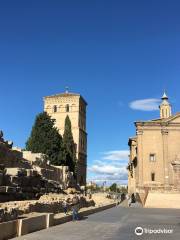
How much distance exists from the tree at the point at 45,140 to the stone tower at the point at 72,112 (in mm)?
46450

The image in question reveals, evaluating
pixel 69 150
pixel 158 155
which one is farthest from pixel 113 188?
pixel 158 155

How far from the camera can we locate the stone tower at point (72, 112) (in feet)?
363

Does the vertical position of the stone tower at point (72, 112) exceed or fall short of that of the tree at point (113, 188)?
it exceeds it

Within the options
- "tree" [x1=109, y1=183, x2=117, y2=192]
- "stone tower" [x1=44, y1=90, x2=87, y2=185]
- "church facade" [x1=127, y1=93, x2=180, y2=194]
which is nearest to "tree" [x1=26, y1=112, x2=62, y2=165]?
"church facade" [x1=127, y1=93, x2=180, y2=194]

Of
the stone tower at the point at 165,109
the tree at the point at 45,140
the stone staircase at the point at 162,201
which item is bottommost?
the stone staircase at the point at 162,201

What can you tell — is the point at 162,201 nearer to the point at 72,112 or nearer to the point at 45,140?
the point at 45,140

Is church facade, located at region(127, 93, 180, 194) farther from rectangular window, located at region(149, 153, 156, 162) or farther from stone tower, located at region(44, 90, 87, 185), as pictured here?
stone tower, located at region(44, 90, 87, 185)

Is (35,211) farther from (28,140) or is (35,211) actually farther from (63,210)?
(28,140)

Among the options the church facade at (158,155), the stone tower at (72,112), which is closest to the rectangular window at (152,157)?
the church facade at (158,155)

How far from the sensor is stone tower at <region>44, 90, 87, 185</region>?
11063cm

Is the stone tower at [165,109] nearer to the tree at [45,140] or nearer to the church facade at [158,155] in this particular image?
the church facade at [158,155]

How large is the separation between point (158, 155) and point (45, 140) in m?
18.3

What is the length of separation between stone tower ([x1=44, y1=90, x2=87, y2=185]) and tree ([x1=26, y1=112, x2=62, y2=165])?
4645 cm

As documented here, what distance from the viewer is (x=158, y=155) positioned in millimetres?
59719
